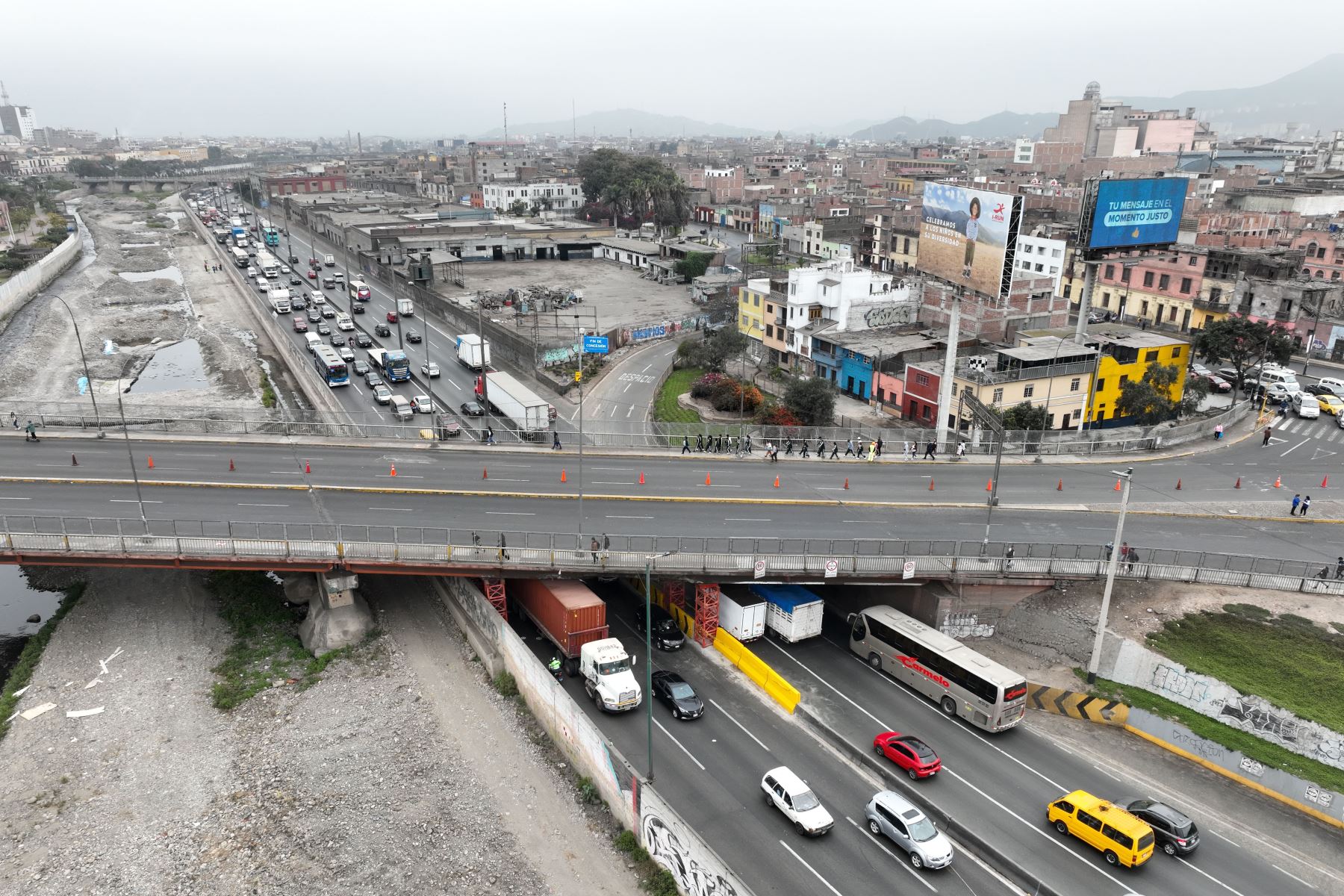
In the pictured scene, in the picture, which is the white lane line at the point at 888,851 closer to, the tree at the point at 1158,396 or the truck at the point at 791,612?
the truck at the point at 791,612

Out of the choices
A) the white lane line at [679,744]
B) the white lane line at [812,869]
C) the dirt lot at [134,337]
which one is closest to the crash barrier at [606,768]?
the white lane line at [812,869]

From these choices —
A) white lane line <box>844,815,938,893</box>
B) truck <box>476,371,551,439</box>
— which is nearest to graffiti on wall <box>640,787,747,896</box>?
white lane line <box>844,815,938,893</box>

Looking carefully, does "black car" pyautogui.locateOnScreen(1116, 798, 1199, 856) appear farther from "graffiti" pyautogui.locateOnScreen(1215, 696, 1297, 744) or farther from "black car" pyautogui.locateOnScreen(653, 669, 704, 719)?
"black car" pyautogui.locateOnScreen(653, 669, 704, 719)

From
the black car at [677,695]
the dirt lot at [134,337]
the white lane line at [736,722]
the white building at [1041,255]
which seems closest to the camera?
the white lane line at [736,722]

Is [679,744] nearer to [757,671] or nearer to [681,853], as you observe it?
[757,671]

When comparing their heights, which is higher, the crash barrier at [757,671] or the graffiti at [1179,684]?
the graffiti at [1179,684]

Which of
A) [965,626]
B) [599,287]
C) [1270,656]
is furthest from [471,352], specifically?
[1270,656]
